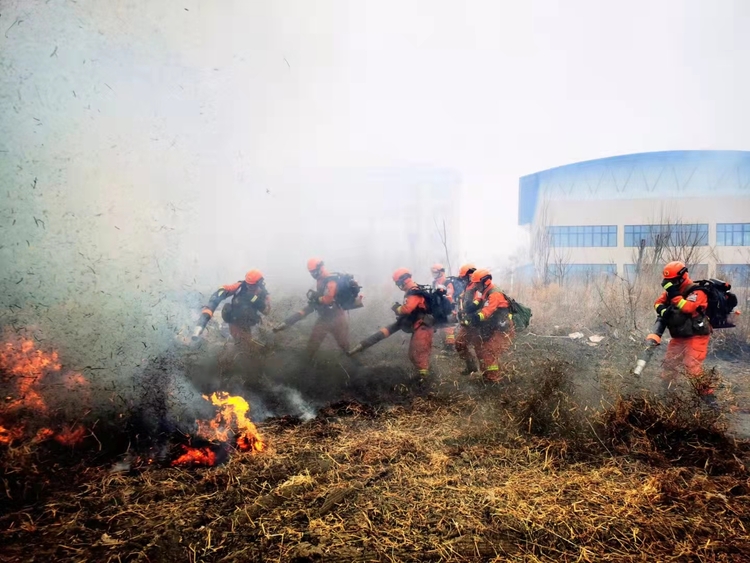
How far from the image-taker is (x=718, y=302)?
554cm

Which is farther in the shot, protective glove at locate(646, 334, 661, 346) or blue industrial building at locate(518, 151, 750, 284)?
blue industrial building at locate(518, 151, 750, 284)

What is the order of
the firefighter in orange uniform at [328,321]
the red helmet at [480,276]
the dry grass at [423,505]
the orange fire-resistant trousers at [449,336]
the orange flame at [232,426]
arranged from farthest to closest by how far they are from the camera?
1. the orange fire-resistant trousers at [449,336]
2. the firefighter in orange uniform at [328,321]
3. the red helmet at [480,276]
4. the orange flame at [232,426]
5. the dry grass at [423,505]

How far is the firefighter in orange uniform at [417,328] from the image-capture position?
672 centimetres

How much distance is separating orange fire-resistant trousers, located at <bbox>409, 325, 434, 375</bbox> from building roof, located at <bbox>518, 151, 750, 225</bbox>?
2306 centimetres

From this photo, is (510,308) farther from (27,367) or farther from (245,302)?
(27,367)

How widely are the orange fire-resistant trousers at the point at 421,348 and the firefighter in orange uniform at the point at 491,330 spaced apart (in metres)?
0.61

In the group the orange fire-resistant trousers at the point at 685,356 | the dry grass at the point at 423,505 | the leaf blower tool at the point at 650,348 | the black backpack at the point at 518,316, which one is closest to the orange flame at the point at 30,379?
the dry grass at the point at 423,505

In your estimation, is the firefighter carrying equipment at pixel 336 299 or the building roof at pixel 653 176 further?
the building roof at pixel 653 176

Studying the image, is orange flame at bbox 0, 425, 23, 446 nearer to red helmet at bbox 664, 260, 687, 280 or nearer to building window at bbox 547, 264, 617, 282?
red helmet at bbox 664, 260, 687, 280

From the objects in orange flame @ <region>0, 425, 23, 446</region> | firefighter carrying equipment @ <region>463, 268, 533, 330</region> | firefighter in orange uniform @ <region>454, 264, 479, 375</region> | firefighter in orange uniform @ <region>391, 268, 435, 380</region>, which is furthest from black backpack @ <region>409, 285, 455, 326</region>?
orange flame @ <region>0, 425, 23, 446</region>

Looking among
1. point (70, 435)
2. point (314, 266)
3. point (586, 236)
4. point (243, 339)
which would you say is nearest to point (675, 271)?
point (314, 266)

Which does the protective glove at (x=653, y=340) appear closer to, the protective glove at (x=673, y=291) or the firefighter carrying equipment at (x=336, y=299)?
the protective glove at (x=673, y=291)

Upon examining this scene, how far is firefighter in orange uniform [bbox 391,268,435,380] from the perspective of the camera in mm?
6723

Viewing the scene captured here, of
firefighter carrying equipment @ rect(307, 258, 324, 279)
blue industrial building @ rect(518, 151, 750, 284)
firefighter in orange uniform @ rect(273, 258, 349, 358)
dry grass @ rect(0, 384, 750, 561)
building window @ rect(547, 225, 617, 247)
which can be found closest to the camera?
dry grass @ rect(0, 384, 750, 561)
